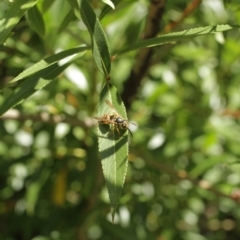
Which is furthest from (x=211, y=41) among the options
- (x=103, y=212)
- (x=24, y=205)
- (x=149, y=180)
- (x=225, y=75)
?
(x=24, y=205)

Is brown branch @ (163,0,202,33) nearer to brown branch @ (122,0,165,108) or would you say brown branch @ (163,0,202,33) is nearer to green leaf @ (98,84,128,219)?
brown branch @ (122,0,165,108)

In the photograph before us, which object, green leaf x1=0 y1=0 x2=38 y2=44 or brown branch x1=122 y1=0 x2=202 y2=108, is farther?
brown branch x1=122 y1=0 x2=202 y2=108

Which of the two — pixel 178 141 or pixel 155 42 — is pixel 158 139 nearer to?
pixel 178 141

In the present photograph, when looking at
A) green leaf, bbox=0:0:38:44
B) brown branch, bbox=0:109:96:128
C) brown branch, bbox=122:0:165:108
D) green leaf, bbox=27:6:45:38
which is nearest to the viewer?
green leaf, bbox=0:0:38:44

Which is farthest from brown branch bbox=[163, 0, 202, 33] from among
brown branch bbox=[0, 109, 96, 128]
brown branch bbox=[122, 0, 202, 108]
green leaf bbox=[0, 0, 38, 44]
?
green leaf bbox=[0, 0, 38, 44]

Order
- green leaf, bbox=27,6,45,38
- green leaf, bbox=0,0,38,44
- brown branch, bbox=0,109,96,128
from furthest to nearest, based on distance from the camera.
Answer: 1. brown branch, bbox=0,109,96,128
2. green leaf, bbox=27,6,45,38
3. green leaf, bbox=0,0,38,44

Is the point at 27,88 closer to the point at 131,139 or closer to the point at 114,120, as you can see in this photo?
the point at 114,120

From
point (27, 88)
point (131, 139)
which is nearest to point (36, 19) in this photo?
point (27, 88)

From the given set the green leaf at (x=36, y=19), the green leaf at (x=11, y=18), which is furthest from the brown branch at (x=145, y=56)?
the green leaf at (x=11, y=18)
